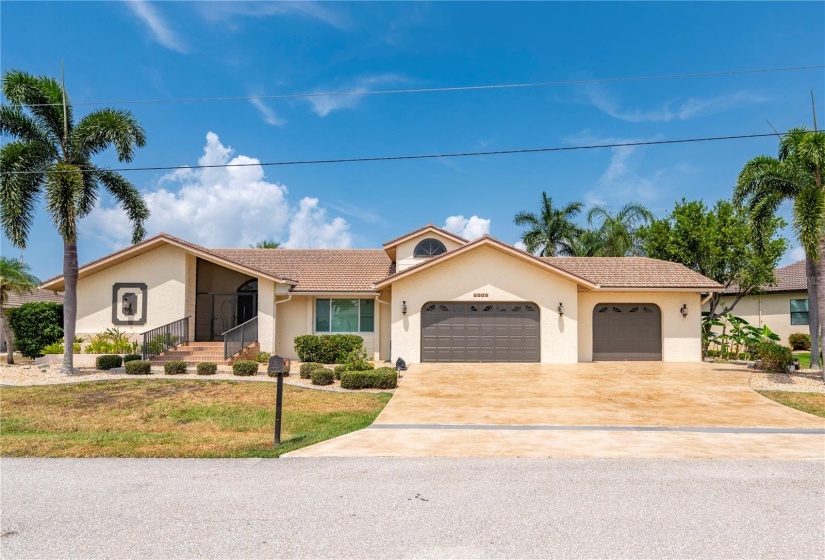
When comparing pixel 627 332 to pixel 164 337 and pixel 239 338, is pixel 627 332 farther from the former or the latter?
pixel 164 337

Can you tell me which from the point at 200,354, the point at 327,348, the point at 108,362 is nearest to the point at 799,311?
the point at 327,348

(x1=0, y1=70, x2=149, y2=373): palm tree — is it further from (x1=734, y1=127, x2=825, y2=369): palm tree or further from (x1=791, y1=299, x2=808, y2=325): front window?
(x1=791, y1=299, x2=808, y2=325): front window

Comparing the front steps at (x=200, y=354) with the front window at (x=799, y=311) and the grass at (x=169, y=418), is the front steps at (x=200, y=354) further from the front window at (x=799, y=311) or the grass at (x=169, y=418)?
the front window at (x=799, y=311)

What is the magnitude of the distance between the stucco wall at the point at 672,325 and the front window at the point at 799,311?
535 inches

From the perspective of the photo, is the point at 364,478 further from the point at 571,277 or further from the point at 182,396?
the point at 571,277

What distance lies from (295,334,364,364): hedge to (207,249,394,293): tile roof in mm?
2275

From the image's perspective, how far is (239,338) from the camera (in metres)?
18.8

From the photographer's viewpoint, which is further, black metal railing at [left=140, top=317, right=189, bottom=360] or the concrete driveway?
black metal railing at [left=140, top=317, right=189, bottom=360]

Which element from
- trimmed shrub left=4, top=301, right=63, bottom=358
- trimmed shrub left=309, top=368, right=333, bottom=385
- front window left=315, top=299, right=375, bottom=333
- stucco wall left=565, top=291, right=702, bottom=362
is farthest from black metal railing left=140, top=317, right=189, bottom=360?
stucco wall left=565, top=291, right=702, bottom=362

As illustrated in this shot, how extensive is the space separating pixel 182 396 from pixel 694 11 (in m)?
17.1

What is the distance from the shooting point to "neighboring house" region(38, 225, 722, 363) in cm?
1925

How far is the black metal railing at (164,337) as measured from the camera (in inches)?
696

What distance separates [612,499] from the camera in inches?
211

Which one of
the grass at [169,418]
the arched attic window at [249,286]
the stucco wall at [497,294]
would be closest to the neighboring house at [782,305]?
the stucco wall at [497,294]
